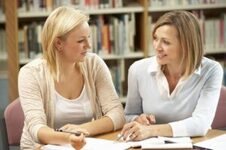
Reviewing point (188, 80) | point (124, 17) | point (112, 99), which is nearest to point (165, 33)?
point (188, 80)

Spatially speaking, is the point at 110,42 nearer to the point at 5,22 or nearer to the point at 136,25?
the point at 136,25

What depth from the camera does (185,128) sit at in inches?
80.5

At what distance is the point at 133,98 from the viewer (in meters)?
2.35

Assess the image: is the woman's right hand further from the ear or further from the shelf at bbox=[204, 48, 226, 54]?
the shelf at bbox=[204, 48, 226, 54]

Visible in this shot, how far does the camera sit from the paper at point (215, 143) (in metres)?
1.87

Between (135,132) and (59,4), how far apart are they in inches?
72.0

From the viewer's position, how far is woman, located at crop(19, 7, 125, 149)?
214cm

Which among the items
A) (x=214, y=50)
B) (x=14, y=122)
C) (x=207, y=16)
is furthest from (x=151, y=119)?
(x=207, y=16)

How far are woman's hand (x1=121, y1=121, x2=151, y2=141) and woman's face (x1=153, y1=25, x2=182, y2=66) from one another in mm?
361

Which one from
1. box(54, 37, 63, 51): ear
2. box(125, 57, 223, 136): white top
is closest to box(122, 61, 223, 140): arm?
box(125, 57, 223, 136): white top

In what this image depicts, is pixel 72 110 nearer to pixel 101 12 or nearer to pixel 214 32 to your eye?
pixel 101 12

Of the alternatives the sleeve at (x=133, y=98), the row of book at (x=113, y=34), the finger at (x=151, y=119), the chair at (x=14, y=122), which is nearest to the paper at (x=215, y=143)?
the finger at (x=151, y=119)

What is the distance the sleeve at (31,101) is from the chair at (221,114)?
2.92ft

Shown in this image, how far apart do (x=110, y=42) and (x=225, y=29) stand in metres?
0.93
